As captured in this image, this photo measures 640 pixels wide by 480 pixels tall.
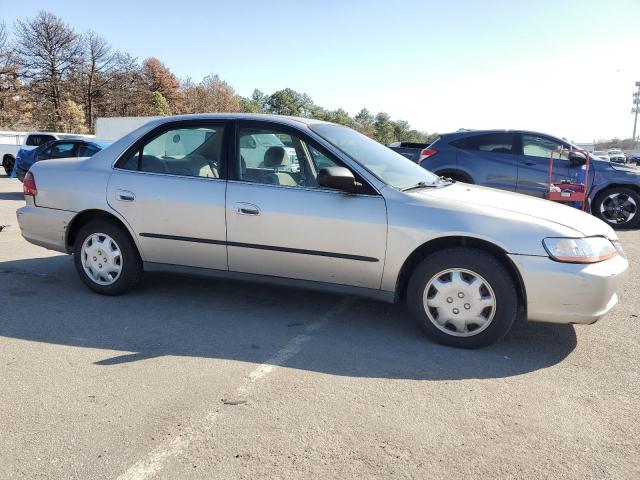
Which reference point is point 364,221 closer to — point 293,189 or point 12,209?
point 293,189

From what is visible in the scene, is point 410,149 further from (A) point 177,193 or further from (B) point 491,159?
(A) point 177,193

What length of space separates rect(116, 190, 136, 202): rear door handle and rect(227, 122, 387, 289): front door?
36.9 inches

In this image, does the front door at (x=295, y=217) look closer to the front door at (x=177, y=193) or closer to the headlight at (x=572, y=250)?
the front door at (x=177, y=193)

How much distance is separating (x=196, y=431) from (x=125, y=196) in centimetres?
261

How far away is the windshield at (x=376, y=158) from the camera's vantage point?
4164mm

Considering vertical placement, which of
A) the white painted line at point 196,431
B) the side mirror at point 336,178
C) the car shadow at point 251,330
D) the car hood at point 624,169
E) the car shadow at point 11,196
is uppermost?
the car hood at point 624,169

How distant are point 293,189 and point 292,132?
56cm

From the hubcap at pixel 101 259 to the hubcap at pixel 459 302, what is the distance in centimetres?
279

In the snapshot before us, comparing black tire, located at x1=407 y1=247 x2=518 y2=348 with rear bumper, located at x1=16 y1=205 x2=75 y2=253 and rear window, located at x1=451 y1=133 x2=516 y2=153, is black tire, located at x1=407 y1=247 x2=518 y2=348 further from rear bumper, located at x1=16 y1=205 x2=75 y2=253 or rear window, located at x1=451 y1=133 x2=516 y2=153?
rear window, located at x1=451 y1=133 x2=516 y2=153

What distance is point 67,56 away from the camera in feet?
179

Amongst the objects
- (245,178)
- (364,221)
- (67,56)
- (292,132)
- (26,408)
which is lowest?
(26,408)

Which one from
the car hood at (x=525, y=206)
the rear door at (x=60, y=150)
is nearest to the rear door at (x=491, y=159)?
the car hood at (x=525, y=206)

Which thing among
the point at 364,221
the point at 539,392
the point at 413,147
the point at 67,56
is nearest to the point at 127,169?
the point at 364,221

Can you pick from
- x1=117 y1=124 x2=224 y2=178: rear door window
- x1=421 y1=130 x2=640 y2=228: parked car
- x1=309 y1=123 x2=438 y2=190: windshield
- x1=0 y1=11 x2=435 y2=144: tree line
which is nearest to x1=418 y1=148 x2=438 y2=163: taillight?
x1=421 y1=130 x2=640 y2=228: parked car
